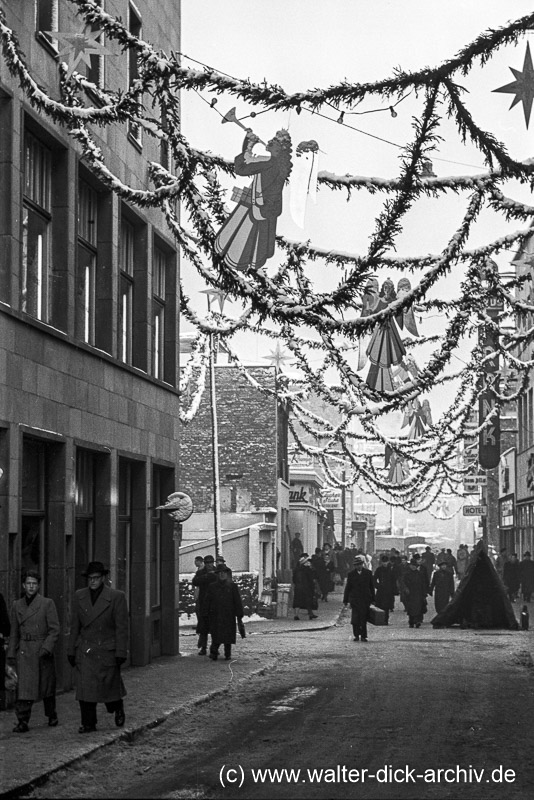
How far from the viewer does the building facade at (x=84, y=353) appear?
614 inches

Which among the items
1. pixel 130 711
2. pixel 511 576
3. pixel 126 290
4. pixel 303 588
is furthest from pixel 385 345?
pixel 511 576

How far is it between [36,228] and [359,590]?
12.3 meters

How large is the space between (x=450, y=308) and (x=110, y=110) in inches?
220

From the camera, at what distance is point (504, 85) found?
10906mm

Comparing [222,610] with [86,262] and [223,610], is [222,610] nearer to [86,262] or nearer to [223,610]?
[223,610]

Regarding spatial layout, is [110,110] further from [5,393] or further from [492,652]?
[492,652]

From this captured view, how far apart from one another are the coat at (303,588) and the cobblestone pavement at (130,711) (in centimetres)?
900

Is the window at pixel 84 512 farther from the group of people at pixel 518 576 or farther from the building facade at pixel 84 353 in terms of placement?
the group of people at pixel 518 576

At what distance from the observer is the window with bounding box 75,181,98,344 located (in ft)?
62.5

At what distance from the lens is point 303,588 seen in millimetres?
36156

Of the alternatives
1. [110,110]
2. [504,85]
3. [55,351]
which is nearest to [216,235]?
[110,110]

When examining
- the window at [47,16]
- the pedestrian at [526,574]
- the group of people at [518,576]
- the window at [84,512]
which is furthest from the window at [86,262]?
the pedestrian at [526,574]

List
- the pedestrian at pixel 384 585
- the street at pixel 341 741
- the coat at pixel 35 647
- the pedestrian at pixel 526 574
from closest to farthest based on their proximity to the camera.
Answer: the street at pixel 341 741, the coat at pixel 35 647, the pedestrian at pixel 384 585, the pedestrian at pixel 526 574

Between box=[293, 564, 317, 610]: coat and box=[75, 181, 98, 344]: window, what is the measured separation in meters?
17.2
